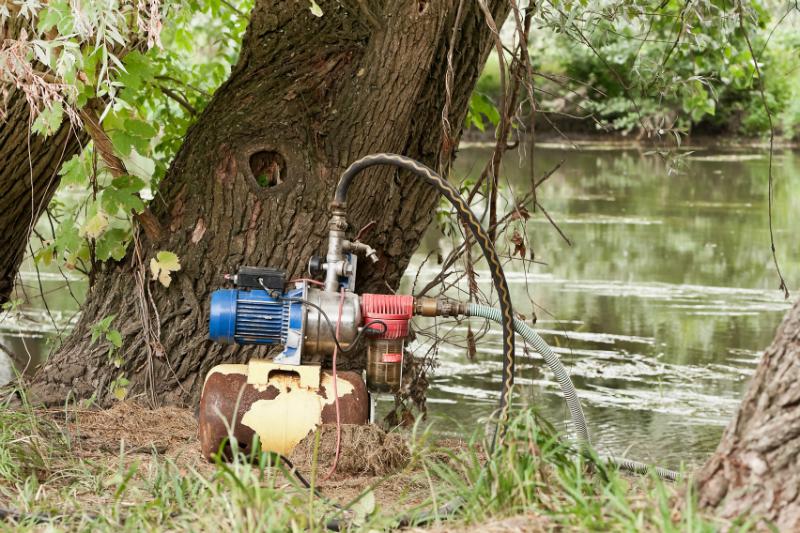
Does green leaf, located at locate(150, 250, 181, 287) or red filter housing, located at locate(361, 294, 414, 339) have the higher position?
green leaf, located at locate(150, 250, 181, 287)

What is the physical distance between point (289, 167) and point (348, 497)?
1318 millimetres

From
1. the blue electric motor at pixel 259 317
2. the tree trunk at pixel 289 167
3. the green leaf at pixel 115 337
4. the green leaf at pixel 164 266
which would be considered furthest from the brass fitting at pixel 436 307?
the green leaf at pixel 115 337

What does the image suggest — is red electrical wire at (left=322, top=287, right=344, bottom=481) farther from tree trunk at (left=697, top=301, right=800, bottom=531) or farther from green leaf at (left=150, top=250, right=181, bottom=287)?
tree trunk at (left=697, top=301, right=800, bottom=531)

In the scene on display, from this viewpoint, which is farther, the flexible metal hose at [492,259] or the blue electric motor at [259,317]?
the blue electric motor at [259,317]

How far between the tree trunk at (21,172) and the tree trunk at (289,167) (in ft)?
2.00

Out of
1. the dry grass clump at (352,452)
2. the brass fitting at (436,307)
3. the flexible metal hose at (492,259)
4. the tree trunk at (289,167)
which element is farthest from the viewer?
the tree trunk at (289,167)

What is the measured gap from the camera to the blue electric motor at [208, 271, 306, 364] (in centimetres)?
323

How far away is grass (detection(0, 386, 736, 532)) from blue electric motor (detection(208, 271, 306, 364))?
472 millimetres

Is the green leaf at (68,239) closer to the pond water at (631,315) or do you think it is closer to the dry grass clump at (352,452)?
the pond water at (631,315)

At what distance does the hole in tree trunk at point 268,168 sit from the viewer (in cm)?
377

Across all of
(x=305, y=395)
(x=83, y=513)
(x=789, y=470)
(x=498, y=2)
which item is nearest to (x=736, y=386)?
(x=498, y=2)

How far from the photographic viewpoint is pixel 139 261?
380cm

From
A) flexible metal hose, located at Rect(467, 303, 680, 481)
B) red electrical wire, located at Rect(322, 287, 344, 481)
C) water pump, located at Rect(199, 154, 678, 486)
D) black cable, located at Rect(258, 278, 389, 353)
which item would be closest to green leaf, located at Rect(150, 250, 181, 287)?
water pump, located at Rect(199, 154, 678, 486)

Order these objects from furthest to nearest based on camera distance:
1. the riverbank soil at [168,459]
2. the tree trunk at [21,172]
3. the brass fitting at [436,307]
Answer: the tree trunk at [21,172] < the brass fitting at [436,307] < the riverbank soil at [168,459]
